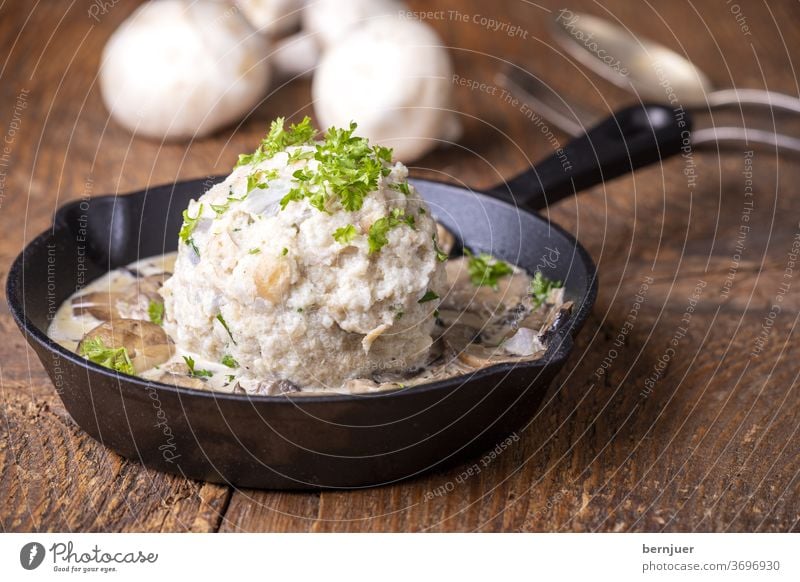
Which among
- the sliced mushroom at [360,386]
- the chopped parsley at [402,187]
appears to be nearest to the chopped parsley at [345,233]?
the chopped parsley at [402,187]

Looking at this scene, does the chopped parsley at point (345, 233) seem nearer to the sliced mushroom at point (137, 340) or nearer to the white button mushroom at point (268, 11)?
the sliced mushroom at point (137, 340)

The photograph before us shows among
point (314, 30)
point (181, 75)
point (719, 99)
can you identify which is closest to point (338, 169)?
point (181, 75)

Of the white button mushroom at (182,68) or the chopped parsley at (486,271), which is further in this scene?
the white button mushroom at (182,68)

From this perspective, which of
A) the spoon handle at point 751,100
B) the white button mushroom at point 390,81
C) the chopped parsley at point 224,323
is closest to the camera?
the chopped parsley at point 224,323

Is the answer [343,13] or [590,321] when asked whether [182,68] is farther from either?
[590,321]

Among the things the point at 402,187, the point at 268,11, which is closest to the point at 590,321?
the point at 402,187

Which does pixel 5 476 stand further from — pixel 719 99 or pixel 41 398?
pixel 719 99
